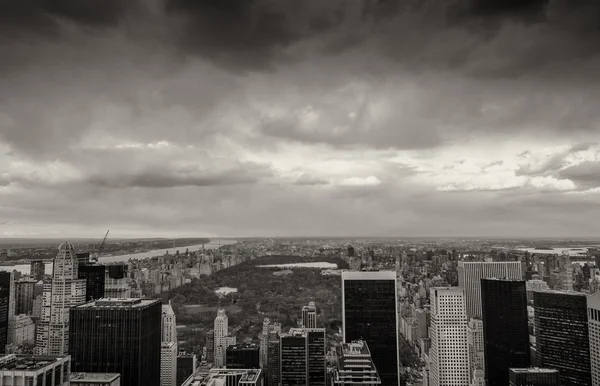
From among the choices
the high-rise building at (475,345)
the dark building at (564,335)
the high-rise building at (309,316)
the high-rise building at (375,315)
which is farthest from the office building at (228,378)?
the dark building at (564,335)

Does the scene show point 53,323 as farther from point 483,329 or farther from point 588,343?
point 588,343

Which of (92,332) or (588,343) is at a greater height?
(92,332)

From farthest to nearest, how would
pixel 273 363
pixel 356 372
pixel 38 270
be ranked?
pixel 38 270
pixel 273 363
pixel 356 372

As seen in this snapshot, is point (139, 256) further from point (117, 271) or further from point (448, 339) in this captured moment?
point (448, 339)

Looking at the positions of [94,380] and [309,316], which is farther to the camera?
[309,316]

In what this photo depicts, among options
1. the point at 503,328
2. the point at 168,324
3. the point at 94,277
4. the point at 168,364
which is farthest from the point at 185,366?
the point at 503,328

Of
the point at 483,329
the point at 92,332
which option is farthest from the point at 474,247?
the point at 92,332
